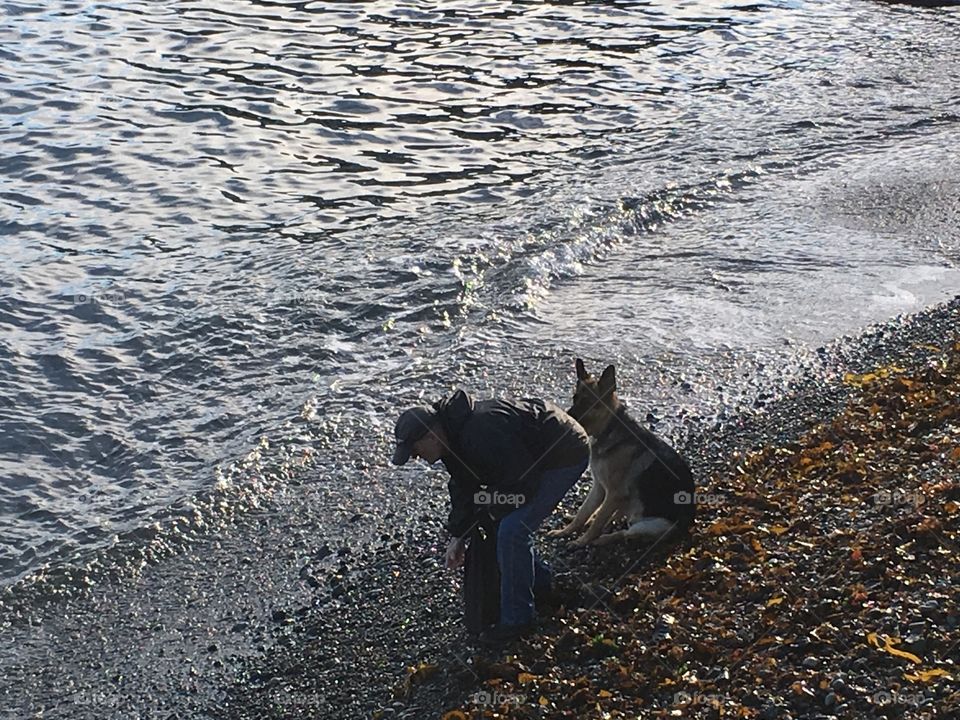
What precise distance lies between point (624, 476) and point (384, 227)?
9487mm

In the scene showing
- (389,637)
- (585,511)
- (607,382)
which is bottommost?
(389,637)

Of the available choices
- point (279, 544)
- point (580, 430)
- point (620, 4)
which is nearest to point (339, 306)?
point (279, 544)

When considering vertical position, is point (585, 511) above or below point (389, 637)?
above

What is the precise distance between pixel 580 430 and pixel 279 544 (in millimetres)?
3484

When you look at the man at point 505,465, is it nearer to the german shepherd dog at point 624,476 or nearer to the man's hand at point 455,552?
the man's hand at point 455,552

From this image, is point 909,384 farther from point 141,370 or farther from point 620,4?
point 620,4

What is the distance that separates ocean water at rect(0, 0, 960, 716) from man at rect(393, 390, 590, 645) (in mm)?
2748

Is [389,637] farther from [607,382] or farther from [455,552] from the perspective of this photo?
[607,382]

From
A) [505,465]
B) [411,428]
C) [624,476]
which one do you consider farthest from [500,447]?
[624,476]

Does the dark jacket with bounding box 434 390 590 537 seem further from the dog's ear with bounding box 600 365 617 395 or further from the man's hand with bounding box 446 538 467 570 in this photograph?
the dog's ear with bounding box 600 365 617 395

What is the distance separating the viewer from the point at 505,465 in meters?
7.75

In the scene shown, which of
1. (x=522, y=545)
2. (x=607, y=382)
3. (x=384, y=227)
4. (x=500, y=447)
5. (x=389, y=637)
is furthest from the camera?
(x=384, y=227)

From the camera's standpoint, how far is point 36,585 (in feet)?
33.7

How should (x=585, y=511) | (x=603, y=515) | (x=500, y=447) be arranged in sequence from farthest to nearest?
(x=585, y=511) → (x=603, y=515) → (x=500, y=447)
